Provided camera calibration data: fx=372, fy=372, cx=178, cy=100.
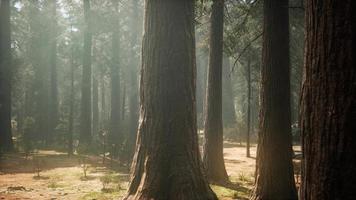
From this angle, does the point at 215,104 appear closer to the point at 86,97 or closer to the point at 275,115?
the point at 275,115

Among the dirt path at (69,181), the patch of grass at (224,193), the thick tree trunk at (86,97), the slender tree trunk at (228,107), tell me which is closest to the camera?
the dirt path at (69,181)

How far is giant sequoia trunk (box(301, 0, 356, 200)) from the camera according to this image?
2.46 meters

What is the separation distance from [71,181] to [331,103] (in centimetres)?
972

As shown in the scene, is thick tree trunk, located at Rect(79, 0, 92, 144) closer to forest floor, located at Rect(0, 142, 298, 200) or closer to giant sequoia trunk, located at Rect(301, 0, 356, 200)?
forest floor, located at Rect(0, 142, 298, 200)

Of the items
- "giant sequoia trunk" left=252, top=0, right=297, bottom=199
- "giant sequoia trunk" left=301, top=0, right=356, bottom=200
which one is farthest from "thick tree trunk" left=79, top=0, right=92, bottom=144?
"giant sequoia trunk" left=301, top=0, right=356, bottom=200

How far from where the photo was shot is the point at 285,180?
720 cm

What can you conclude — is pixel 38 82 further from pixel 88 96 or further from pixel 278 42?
pixel 278 42

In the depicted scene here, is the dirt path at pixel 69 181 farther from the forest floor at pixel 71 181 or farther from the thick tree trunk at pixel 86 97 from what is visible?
the thick tree trunk at pixel 86 97

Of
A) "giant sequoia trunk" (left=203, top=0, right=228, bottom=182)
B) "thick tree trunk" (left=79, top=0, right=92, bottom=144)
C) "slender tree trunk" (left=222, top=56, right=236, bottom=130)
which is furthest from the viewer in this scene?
"slender tree trunk" (left=222, top=56, right=236, bottom=130)

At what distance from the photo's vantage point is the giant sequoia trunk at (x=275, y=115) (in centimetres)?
720

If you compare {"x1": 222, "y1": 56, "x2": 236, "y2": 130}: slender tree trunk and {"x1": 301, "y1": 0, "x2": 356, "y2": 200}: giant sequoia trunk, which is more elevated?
{"x1": 222, "y1": 56, "x2": 236, "y2": 130}: slender tree trunk

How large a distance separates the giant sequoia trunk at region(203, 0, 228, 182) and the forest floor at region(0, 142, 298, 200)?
998 millimetres

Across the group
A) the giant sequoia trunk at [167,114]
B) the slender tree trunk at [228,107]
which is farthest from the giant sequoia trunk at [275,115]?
the slender tree trunk at [228,107]

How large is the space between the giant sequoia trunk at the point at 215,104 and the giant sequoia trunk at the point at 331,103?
885 centimetres
